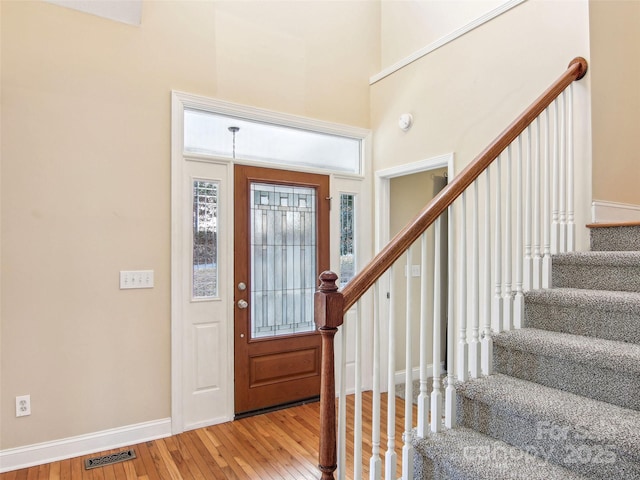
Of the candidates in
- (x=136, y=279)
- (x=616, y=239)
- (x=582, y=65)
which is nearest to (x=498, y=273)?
(x=616, y=239)

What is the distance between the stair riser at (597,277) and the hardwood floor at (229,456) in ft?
4.59

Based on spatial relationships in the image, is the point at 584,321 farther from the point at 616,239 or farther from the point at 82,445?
the point at 82,445

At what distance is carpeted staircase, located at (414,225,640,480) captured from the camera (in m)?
1.29

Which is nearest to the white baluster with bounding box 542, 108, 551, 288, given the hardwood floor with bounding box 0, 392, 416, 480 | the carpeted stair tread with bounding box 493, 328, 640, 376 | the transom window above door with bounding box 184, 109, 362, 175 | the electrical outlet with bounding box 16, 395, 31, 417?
the carpeted stair tread with bounding box 493, 328, 640, 376

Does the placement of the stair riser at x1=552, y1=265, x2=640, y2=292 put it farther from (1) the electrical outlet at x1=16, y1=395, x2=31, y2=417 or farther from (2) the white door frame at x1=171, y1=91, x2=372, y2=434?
(1) the electrical outlet at x1=16, y1=395, x2=31, y2=417

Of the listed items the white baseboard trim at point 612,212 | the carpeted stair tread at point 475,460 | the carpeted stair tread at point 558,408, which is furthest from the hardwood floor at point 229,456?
the white baseboard trim at point 612,212

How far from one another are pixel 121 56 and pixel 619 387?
3260 millimetres

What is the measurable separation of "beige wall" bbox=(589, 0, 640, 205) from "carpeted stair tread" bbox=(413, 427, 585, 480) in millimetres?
1549

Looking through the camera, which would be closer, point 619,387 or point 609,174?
point 619,387

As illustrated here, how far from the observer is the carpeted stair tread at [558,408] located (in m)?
1.24

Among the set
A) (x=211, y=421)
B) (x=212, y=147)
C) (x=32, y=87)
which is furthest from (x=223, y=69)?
(x=211, y=421)

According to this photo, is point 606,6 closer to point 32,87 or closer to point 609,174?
point 609,174

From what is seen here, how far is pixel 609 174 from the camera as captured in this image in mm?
2281

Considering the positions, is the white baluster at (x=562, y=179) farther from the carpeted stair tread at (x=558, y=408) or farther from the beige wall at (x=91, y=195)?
the beige wall at (x=91, y=195)
